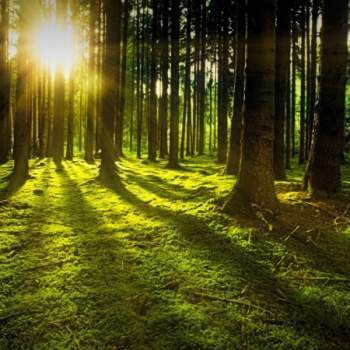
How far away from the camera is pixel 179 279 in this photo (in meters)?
3.31

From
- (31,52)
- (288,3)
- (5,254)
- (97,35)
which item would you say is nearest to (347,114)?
(288,3)

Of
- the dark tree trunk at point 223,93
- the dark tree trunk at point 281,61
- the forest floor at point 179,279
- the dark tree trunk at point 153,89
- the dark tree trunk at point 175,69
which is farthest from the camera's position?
the dark tree trunk at point 153,89

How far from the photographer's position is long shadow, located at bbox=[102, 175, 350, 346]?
2.57m

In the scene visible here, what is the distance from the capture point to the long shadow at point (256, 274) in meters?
2.57

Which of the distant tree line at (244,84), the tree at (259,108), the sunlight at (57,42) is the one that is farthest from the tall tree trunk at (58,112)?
the tree at (259,108)

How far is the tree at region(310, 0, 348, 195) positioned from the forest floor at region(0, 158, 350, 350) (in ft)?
1.30

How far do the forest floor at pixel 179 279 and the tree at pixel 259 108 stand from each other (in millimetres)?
414

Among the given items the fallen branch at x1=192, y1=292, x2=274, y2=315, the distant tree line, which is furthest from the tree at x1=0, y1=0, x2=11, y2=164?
the fallen branch at x1=192, y1=292, x2=274, y2=315

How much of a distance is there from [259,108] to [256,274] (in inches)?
93.2

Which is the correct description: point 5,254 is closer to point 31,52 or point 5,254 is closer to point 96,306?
point 96,306

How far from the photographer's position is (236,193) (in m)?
4.91

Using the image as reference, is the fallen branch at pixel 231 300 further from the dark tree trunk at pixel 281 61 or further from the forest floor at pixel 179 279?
the dark tree trunk at pixel 281 61

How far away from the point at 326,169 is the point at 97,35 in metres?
19.0

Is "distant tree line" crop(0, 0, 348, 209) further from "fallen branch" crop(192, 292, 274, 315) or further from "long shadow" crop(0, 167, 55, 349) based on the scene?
"long shadow" crop(0, 167, 55, 349)
